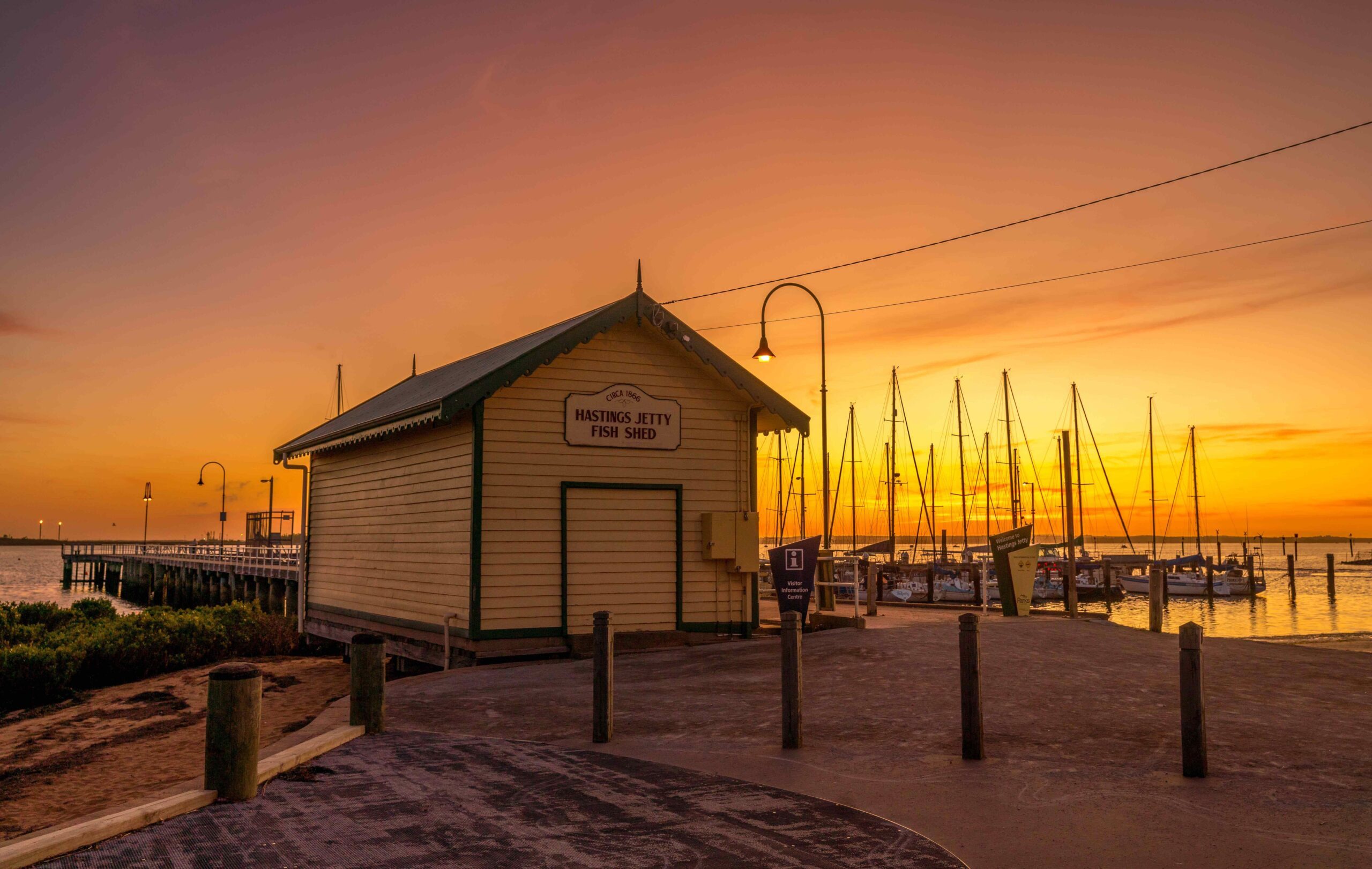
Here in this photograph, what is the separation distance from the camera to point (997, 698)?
35.7 ft

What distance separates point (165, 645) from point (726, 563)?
12.3m

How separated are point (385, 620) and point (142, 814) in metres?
12.6

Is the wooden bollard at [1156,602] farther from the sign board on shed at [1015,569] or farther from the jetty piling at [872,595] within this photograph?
the jetty piling at [872,595]

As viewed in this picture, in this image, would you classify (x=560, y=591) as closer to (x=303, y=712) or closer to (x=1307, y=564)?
(x=303, y=712)

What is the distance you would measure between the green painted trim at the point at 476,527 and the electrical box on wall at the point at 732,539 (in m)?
4.10

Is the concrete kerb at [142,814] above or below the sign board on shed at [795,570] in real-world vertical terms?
below

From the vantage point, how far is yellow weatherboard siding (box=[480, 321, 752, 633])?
15398mm

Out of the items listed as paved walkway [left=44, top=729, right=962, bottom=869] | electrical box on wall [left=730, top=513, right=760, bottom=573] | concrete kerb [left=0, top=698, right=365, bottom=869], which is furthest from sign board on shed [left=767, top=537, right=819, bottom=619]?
concrete kerb [left=0, top=698, right=365, bottom=869]

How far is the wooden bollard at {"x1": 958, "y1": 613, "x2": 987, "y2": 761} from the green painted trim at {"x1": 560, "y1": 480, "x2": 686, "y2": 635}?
28.6 feet

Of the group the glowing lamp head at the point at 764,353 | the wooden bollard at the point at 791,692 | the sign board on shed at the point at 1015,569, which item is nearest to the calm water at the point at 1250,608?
the sign board on shed at the point at 1015,569

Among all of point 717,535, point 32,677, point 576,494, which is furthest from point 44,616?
point 717,535

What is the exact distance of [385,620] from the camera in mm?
18484

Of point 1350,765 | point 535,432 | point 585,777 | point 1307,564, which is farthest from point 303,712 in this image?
point 1307,564

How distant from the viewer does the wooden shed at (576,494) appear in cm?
1531
